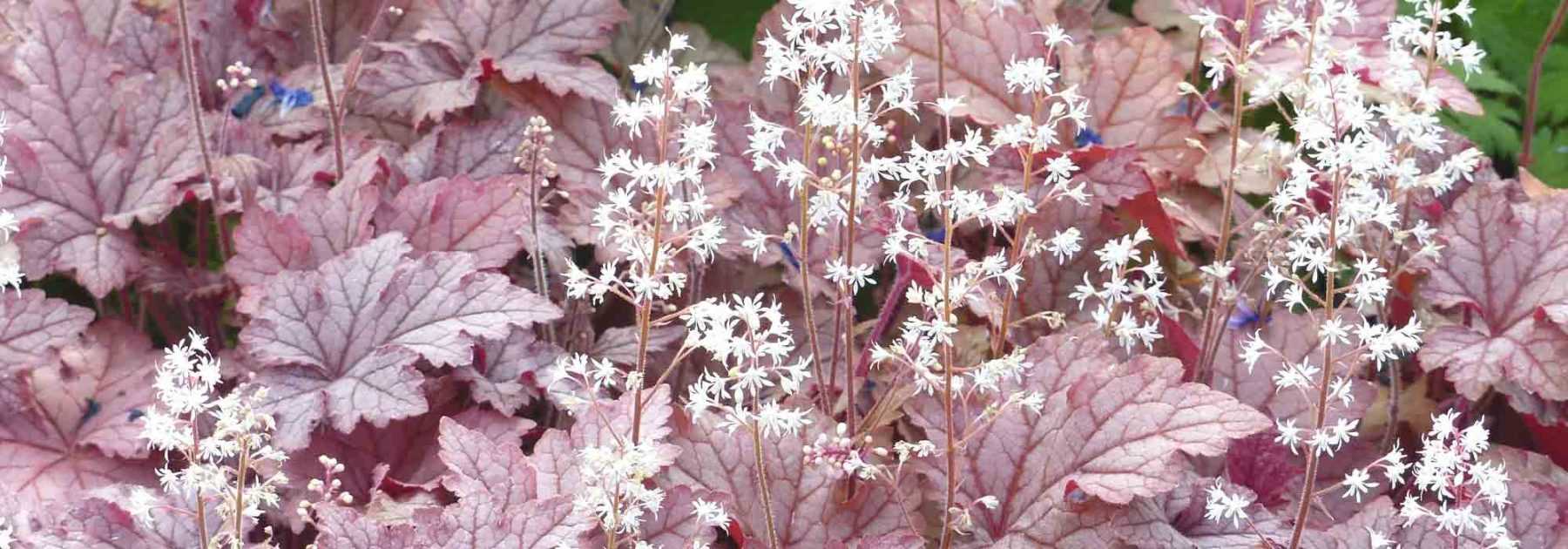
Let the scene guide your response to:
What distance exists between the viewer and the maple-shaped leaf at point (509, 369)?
2.16m

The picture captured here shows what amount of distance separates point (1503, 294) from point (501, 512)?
1492 millimetres

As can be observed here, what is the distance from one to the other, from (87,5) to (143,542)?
141 centimetres

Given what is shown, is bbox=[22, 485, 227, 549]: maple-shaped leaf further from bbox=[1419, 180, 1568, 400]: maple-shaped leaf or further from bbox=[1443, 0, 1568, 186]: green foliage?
bbox=[1443, 0, 1568, 186]: green foliage

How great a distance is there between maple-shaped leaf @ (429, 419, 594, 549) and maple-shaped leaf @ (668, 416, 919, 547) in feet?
0.70

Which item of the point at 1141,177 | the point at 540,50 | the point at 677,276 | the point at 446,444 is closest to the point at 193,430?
the point at 446,444

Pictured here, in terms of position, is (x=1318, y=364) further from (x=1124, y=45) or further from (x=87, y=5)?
(x=87, y=5)

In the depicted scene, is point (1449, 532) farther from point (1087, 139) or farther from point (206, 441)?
point (206, 441)

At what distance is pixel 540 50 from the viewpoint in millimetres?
2672

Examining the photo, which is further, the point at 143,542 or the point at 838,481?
the point at 838,481

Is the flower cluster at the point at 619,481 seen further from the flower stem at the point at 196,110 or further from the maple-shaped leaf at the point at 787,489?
the flower stem at the point at 196,110

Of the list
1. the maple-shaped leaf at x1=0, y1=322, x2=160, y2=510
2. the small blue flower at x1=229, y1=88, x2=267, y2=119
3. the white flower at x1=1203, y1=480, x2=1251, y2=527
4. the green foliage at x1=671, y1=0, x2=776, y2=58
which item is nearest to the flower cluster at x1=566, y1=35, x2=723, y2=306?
the white flower at x1=1203, y1=480, x2=1251, y2=527

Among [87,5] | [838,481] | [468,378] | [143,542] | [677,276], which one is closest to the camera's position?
[677,276]

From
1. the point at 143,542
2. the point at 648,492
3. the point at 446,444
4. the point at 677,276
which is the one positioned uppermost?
the point at 677,276

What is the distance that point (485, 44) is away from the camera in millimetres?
2693
